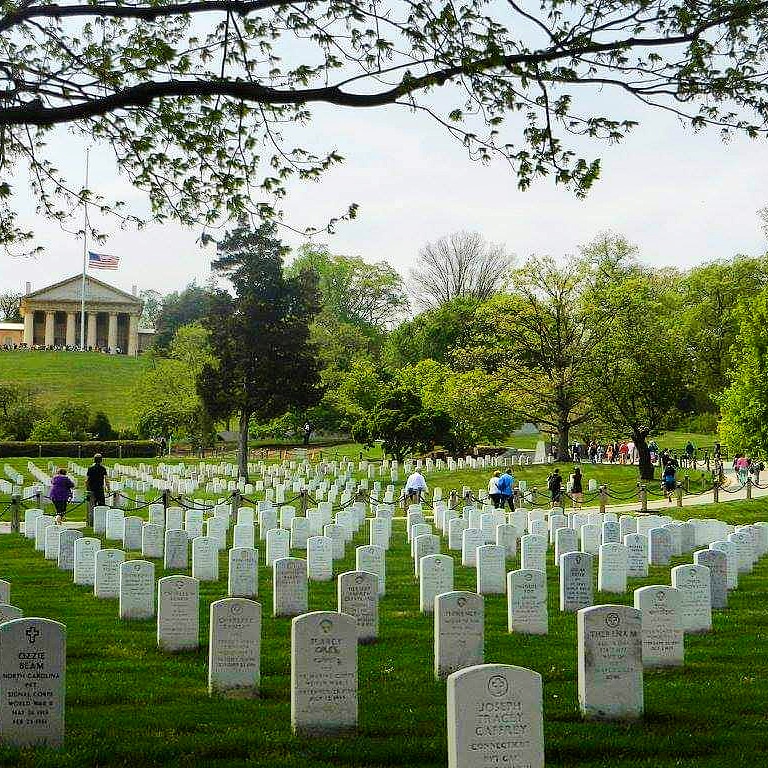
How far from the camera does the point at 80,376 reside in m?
95.9

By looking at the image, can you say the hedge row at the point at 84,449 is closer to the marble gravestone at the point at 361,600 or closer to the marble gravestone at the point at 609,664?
the marble gravestone at the point at 361,600

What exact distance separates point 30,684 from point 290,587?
5.08m

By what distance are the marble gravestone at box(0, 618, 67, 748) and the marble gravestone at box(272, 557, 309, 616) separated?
4.89 meters

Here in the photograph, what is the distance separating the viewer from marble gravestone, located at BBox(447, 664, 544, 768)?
5555 millimetres

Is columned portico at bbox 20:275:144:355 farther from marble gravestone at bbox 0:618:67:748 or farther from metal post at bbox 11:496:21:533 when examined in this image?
marble gravestone at bbox 0:618:67:748

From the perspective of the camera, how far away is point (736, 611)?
12.4 m

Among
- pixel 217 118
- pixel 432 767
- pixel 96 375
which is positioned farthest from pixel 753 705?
pixel 96 375

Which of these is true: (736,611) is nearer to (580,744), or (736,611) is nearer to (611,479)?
(580,744)

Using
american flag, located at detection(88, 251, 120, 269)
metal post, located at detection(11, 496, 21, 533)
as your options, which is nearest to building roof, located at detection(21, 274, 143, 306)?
american flag, located at detection(88, 251, 120, 269)

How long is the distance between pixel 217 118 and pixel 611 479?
32339 millimetres

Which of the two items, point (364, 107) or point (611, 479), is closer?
point (364, 107)

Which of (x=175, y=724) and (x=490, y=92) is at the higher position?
(x=490, y=92)

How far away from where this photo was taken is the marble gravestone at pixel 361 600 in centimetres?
1033

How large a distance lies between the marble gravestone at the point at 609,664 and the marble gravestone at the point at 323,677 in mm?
1796
